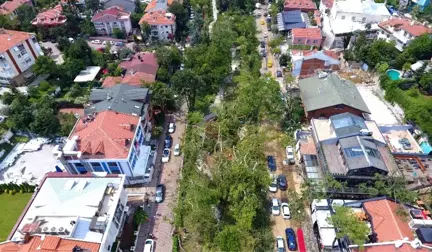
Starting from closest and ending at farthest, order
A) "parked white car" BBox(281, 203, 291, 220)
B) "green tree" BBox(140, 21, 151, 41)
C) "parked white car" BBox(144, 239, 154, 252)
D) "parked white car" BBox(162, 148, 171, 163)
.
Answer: "parked white car" BBox(144, 239, 154, 252), "parked white car" BBox(281, 203, 291, 220), "parked white car" BBox(162, 148, 171, 163), "green tree" BBox(140, 21, 151, 41)

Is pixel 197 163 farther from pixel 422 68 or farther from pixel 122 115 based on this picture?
pixel 422 68

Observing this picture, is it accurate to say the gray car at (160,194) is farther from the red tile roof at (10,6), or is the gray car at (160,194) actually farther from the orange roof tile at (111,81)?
the red tile roof at (10,6)

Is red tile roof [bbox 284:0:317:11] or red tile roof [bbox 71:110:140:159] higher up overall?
red tile roof [bbox 284:0:317:11]

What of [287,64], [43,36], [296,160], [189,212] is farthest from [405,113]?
[43,36]

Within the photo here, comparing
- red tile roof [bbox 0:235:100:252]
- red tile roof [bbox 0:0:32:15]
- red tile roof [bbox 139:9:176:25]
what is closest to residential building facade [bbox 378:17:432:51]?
red tile roof [bbox 139:9:176:25]

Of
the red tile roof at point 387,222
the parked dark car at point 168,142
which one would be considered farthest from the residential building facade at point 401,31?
the parked dark car at point 168,142

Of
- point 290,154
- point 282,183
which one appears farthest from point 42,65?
point 282,183

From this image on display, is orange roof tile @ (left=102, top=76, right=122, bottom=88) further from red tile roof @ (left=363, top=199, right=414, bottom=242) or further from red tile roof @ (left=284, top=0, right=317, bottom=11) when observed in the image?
red tile roof @ (left=284, top=0, right=317, bottom=11)
